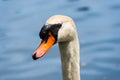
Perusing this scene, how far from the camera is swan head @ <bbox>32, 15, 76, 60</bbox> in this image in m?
2.89

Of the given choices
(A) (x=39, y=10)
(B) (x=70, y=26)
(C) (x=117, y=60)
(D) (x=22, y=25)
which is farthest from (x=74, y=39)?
(A) (x=39, y=10)

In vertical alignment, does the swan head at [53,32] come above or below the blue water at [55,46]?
below

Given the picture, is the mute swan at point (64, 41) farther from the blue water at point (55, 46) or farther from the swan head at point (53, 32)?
the blue water at point (55, 46)

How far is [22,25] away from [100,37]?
134 centimetres

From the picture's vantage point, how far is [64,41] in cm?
304

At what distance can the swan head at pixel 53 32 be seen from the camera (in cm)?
289

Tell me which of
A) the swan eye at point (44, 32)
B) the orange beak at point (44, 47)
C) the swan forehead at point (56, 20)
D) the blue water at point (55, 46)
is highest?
the blue water at point (55, 46)

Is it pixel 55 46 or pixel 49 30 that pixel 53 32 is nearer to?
pixel 49 30

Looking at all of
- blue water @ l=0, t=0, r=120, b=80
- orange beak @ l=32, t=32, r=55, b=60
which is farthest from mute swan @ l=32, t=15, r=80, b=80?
blue water @ l=0, t=0, r=120, b=80

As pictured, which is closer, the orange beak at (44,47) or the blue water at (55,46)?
the orange beak at (44,47)

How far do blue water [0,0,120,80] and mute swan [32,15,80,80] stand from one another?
2.13 metres

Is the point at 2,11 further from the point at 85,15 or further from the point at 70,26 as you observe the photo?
the point at 70,26

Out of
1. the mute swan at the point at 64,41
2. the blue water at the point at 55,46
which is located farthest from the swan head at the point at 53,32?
the blue water at the point at 55,46

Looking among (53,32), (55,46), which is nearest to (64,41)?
(53,32)
